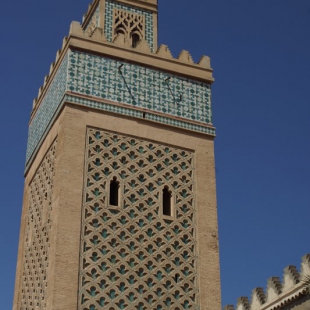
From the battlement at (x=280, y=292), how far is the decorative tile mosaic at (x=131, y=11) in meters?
3.83

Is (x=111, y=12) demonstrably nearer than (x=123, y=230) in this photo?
No

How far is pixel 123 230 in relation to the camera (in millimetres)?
8391

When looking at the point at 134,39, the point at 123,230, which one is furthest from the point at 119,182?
the point at 134,39

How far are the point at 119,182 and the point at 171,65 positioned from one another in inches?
77.3

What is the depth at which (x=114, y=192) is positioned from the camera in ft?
28.3

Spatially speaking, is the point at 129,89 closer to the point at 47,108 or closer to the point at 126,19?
the point at 47,108

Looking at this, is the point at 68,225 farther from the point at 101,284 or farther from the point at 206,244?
the point at 206,244

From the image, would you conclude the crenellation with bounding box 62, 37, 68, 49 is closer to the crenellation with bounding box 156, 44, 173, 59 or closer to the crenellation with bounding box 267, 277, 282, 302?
the crenellation with bounding box 156, 44, 173, 59

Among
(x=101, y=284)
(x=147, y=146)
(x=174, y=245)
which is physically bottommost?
(x=101, y=284)

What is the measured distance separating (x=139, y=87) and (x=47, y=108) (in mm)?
1310

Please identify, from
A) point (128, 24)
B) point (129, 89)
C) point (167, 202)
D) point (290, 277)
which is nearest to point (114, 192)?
point (167, 202)

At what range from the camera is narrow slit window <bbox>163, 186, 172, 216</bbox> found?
29.0ft

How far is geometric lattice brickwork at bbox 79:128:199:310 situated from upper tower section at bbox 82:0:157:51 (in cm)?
191

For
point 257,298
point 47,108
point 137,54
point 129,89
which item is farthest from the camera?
point 257,298
